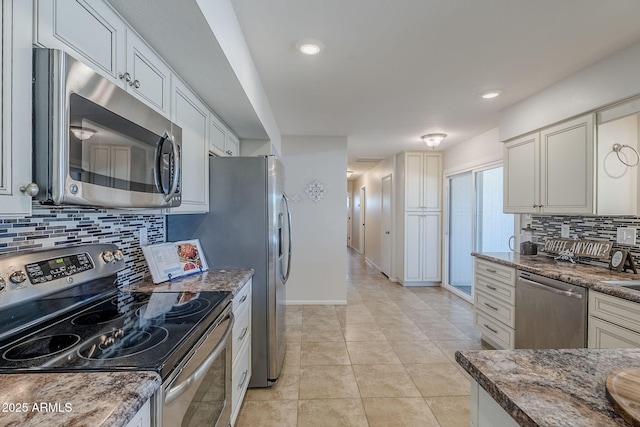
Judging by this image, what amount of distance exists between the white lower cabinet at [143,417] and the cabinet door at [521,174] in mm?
3149

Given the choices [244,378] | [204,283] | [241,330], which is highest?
[204,283]

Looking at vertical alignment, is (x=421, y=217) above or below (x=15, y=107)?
below

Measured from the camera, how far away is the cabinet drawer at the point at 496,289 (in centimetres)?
263

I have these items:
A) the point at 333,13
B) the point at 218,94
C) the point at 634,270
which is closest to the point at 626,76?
the point at 634,270

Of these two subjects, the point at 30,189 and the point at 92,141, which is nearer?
the point at 30,189

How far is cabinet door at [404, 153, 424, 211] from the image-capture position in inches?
209

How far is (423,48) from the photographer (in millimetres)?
2055

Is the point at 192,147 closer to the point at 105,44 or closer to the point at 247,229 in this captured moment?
the point at 247,229

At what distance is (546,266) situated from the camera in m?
2.43

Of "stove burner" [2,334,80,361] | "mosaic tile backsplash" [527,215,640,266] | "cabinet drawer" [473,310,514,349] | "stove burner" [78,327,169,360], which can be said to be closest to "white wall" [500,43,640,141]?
"mosaic tile backsplash" [527,215,640,266]

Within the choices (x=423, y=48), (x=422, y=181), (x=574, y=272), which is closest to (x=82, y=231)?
(x=423, y=48)

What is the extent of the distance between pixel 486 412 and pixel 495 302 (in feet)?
7.70

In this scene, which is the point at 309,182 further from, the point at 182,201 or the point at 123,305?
the point at 123,305

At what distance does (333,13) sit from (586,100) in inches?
79.2
